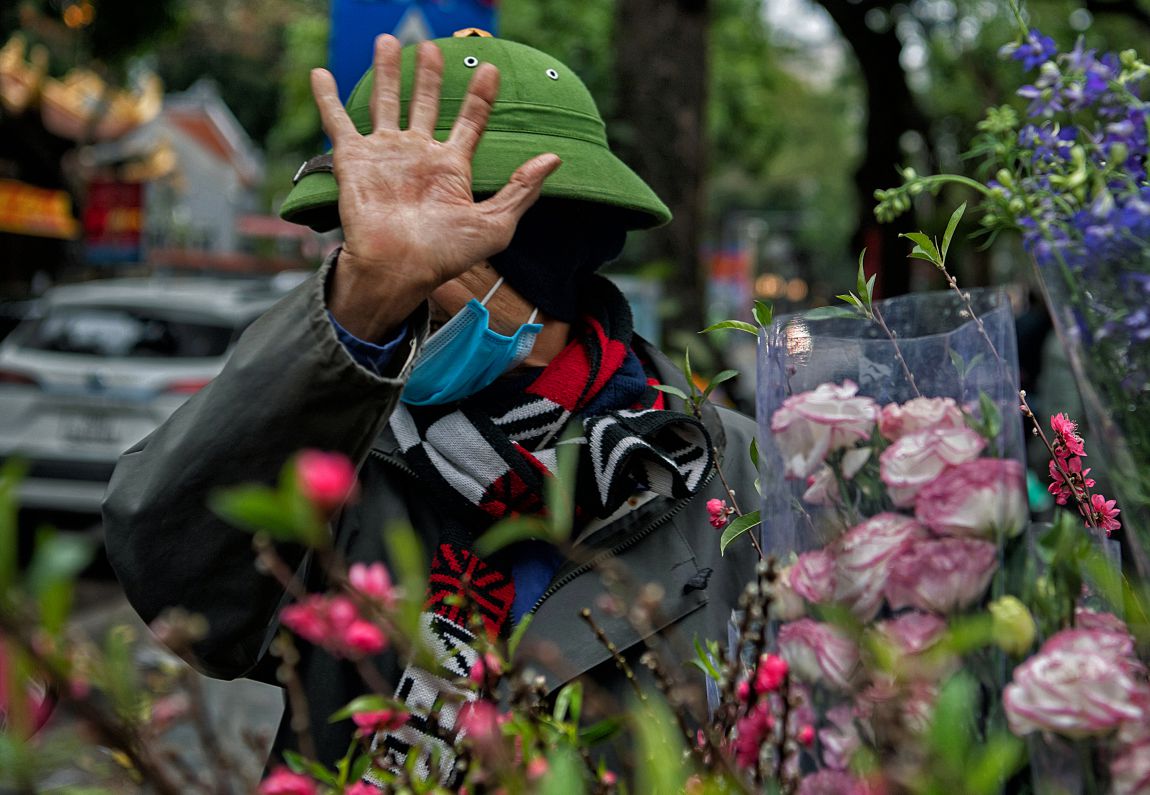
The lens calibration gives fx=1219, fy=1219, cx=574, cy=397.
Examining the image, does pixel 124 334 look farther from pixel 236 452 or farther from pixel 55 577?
pixel 55 577

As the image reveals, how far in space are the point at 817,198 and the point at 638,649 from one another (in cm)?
4537

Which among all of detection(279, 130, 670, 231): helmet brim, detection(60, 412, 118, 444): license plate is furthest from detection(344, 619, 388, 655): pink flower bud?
detection(60, 412, 118, 444): license plate

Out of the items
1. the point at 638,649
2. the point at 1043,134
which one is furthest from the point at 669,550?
the point at 1043,134

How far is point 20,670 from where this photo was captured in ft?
2.11

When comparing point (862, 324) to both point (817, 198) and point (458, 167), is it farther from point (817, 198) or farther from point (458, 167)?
point (817, 198)

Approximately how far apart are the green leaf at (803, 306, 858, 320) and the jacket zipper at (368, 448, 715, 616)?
0.59m

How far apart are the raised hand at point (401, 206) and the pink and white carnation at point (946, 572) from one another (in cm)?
72

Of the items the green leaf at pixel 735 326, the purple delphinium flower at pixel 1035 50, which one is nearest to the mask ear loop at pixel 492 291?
the green leaf at pixel 735 326

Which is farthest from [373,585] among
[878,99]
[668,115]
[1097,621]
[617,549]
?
[878,99]

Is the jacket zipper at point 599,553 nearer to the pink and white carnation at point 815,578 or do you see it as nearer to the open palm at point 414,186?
the open palm at point 414,186

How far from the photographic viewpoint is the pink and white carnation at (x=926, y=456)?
83 centimetres

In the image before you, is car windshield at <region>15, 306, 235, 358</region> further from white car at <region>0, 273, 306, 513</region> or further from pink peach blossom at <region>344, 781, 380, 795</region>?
pink peach blossom at <region>344, 781, 380, 795</region>

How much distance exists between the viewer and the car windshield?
7531mm

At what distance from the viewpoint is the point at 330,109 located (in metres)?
1.45
